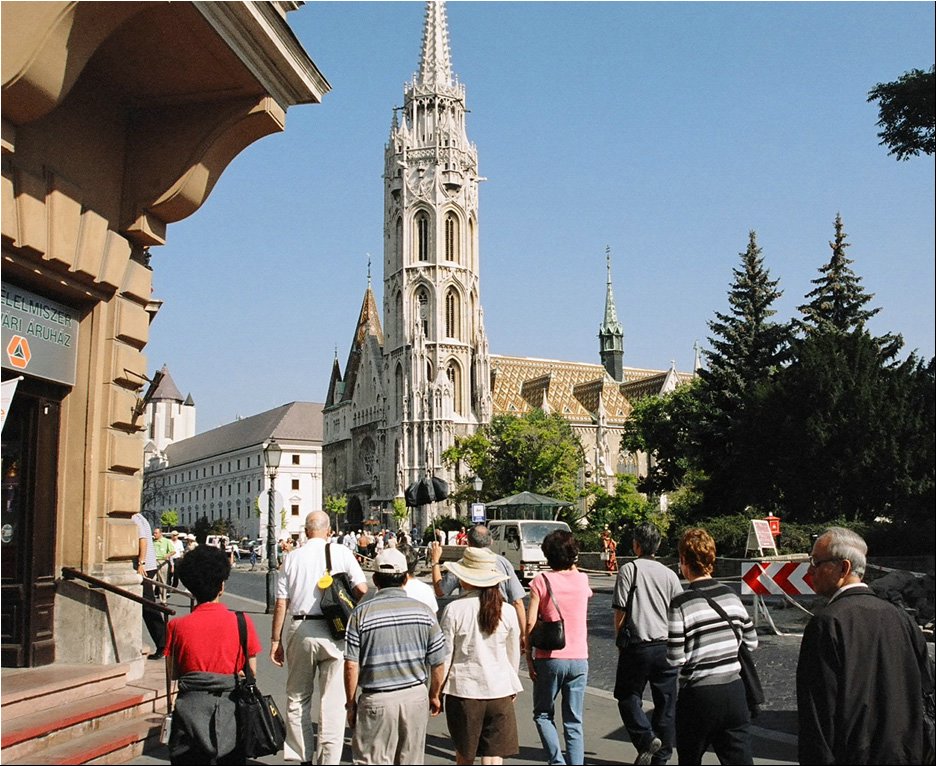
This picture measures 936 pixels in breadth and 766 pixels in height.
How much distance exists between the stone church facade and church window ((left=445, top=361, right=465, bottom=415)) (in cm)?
10

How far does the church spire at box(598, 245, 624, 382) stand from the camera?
389 ft

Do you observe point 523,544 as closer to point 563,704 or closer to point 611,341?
point 563,704

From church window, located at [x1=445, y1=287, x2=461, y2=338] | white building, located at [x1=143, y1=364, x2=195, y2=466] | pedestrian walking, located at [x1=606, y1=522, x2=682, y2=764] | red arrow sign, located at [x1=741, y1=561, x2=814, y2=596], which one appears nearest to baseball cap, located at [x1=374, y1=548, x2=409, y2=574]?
pedestrian walking, located at [x1=606, y1=522, x2=682, y2=764]

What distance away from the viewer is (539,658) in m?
6.91

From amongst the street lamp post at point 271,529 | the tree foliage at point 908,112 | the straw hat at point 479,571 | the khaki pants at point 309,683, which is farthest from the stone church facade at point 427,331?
the straw hat at point 479,571

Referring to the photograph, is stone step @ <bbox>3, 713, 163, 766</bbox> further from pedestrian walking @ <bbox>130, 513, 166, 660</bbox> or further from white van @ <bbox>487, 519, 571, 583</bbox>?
white van @ <bbox>487, 519, 571, 583</bbox>

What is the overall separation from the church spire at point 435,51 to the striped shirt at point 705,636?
297 ft

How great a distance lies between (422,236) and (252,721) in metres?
84.6

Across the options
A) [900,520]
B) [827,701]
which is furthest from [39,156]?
[900,520]

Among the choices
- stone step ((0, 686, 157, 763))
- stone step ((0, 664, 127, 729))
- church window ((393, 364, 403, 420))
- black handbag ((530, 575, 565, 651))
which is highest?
church window ((393, 364, 403, 420))

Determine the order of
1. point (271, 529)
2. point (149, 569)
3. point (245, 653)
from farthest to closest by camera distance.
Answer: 1. point (271, 529)
2. point (149, 569)
3. point (245, 653)

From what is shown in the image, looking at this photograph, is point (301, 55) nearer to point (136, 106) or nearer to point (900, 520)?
point (136, 106)

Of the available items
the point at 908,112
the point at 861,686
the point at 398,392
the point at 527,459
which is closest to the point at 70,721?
the point at 861,686

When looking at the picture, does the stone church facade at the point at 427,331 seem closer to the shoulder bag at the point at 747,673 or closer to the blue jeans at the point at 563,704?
the blue jeans at the point at 563,704
